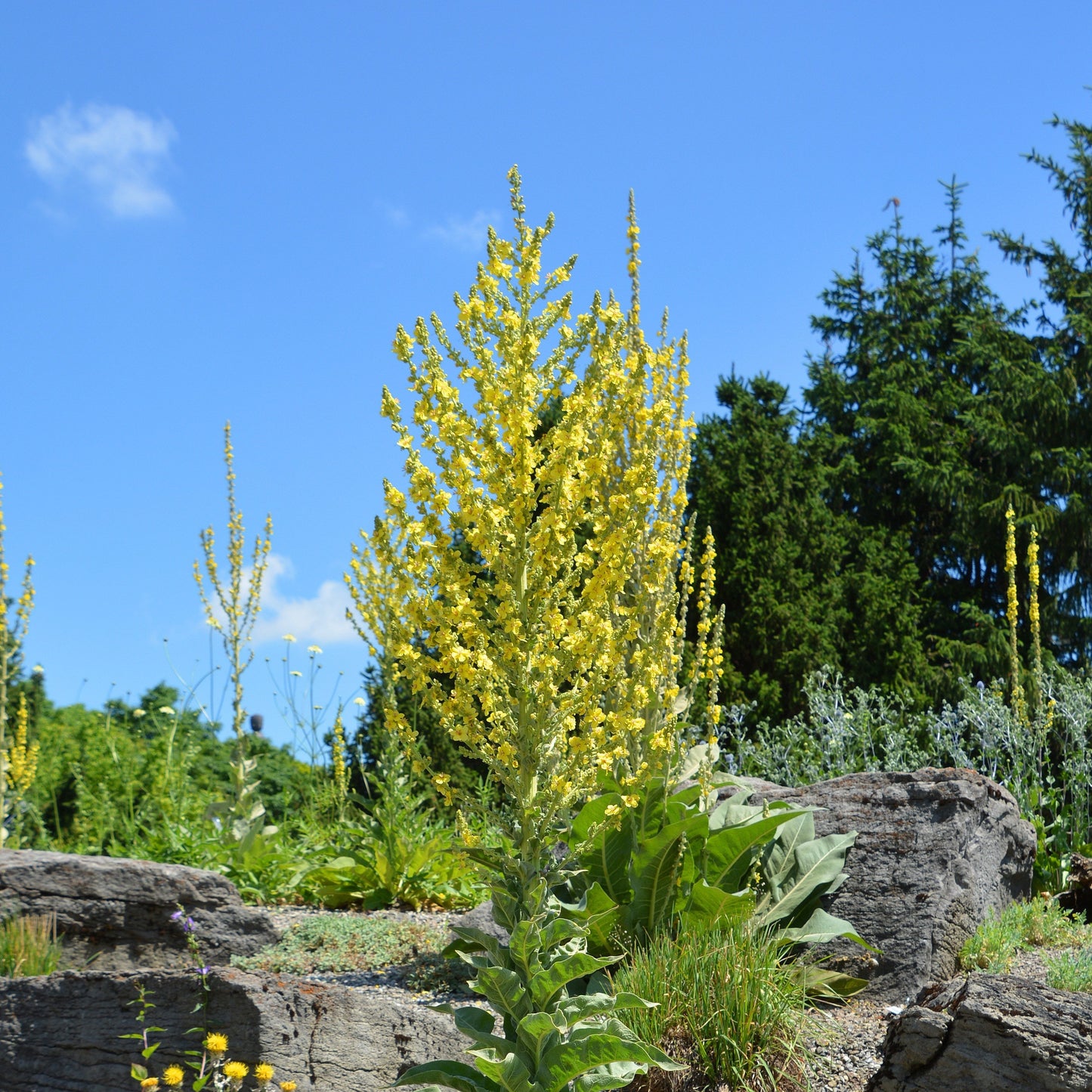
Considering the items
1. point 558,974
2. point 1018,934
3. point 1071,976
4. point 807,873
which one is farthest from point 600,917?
point 1018,934

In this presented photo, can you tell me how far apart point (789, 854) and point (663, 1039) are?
148 cm

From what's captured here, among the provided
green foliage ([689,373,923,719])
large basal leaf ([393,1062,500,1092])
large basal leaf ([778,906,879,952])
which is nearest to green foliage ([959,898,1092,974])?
large basal leaf ([778,906,879,952])

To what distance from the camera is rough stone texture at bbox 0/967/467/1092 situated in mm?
3719

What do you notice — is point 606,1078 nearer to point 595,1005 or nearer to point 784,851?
point 595,1005

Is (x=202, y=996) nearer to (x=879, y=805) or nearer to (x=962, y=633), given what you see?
(x=879, y=805)

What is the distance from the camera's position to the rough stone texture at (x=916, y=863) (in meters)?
4.94

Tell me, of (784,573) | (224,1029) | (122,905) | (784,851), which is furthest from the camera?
(784,573)

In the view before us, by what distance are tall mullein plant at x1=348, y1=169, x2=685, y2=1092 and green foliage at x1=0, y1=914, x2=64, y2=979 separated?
312 cm

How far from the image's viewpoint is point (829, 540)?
50.9ft

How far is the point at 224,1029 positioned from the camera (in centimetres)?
374

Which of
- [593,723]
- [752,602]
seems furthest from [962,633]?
[593,723]

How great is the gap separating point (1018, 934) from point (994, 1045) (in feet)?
7.05

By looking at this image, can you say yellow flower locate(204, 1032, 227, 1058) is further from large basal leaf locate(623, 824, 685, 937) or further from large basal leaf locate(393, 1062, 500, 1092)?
large basal leaf locate(623, 824, 685, 937)

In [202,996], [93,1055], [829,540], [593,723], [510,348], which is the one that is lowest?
[93,1055]
